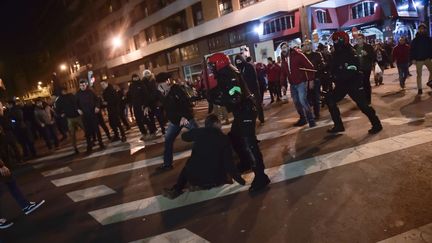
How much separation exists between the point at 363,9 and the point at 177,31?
1839 centimetres

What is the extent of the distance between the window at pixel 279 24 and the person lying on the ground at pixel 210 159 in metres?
23.8

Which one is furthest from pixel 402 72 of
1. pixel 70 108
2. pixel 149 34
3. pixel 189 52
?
pixel 149 34

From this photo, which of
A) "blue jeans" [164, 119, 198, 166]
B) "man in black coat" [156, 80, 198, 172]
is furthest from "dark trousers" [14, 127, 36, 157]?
"man in black coat" [156, 80, 198, 172]

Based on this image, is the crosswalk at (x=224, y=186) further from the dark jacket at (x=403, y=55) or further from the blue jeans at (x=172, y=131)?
the dark jacket at (x=403, y=55)

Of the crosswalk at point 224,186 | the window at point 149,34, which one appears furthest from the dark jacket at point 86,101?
the window at point 149,34

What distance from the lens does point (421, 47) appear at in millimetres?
10523

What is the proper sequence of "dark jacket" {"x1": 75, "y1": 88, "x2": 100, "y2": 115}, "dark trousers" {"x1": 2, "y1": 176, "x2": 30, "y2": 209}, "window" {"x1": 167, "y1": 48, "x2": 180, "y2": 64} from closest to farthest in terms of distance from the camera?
"dark trousers" {"x1": 2, "y1": 176, "x2": 30, "y2": 209} → "dark jacket" {"x1": 75, "y1": 88, "x2": 100, "y2": 115} → "window" {"x1": 167, "y1": 48, "x2": 180, "y2": 64}

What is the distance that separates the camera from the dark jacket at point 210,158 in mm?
5227

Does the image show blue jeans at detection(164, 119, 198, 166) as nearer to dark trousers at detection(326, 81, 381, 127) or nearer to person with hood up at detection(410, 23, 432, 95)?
dark trousers at detection(326, 81, 381, 127)

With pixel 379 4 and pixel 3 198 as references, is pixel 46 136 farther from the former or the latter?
pixel 379 4

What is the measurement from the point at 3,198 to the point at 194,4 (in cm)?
3068

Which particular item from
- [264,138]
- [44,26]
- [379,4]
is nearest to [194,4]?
[379,4]

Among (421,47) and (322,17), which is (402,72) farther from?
(322,17)

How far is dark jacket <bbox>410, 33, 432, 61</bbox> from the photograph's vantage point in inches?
412
